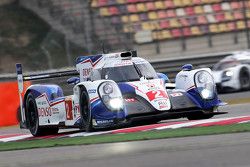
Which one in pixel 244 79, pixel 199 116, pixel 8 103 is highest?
pixel 244 79

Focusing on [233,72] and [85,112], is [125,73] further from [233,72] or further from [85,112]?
[233,72]

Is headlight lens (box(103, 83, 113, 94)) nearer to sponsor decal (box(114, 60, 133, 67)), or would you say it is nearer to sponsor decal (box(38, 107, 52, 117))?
sponsor decal (box(114, 60, 133, 67))

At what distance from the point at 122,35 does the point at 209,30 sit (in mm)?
3520

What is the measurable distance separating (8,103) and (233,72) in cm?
735

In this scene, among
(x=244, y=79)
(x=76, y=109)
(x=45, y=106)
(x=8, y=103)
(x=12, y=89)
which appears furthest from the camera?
(x=244, y=79)

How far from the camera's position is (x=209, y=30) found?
29891 mm

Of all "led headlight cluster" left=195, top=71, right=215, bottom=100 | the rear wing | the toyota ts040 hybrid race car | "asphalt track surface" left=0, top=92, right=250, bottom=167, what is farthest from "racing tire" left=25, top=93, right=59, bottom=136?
"asphalt track surface" left=0, top=92, right=250, bottom=167

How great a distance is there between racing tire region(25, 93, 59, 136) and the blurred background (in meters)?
13.2

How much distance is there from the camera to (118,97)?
11.7m

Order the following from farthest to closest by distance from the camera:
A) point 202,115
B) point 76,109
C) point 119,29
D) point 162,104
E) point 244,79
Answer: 1. point 119,29
2. point 244,79
3. point 202,115
4. point 76,109
5. point 162,104

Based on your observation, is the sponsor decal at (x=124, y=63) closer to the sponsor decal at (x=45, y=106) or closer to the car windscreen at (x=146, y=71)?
the car windscreen at (x=146, y=71)

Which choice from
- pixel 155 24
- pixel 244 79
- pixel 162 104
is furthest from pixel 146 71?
pixel 155 24

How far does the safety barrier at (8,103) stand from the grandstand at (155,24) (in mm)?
11030

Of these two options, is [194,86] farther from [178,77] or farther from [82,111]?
[82,111]
